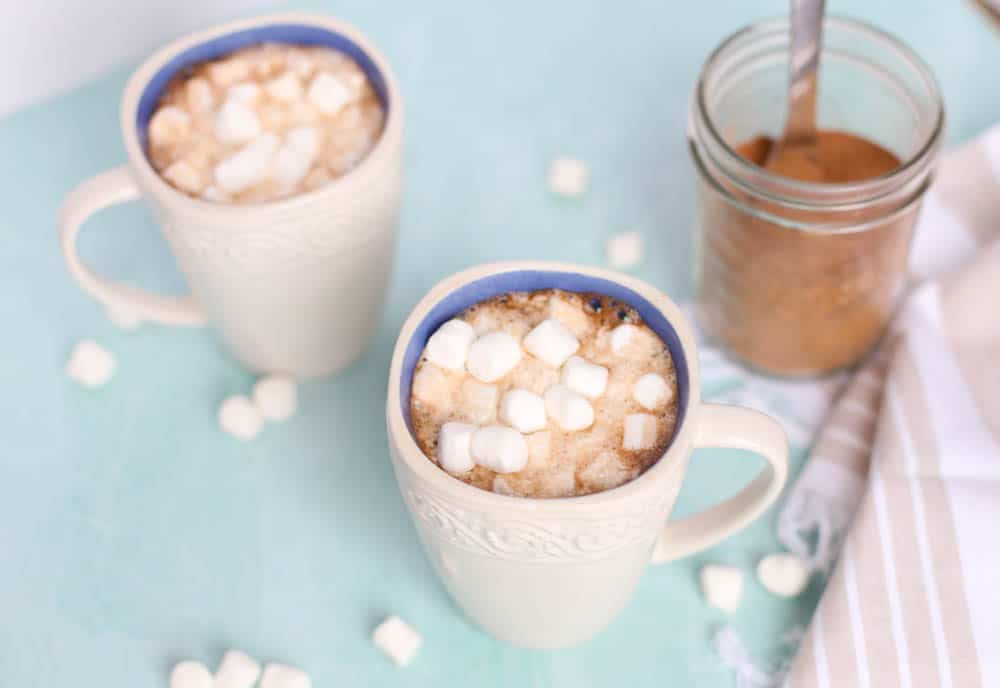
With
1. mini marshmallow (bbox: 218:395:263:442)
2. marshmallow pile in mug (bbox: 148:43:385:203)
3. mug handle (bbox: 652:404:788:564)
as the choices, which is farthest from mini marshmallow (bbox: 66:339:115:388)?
mug handle (bbox: 652:404:788:564)

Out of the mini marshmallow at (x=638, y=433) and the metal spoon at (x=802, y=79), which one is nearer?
the mini marshmallow at (x=638, y=433)

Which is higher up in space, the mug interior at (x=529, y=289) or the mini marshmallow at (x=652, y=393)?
the mug interior at (x=529, y=289)

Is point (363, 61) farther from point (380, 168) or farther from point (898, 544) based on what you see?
point (898, 544)

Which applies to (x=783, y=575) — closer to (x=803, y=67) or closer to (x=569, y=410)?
(x=569, y=410)

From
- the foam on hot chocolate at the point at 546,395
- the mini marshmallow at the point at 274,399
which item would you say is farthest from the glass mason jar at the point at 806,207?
the mini marshmallow at the point at 274,399

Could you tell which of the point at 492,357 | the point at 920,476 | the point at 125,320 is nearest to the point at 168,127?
the point at 125,320

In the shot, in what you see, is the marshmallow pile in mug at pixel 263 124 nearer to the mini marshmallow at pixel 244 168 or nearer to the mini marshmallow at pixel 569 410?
the mini marshmallow at pixel 244 168

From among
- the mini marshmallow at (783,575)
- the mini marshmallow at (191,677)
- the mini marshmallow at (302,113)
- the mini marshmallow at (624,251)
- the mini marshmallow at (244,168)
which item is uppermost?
the mini marshmallow at (302,113)

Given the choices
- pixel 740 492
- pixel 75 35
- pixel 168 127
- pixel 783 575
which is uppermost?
pixel 168 127
